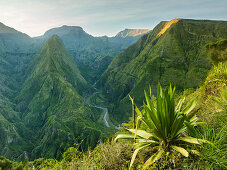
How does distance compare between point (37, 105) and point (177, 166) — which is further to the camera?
point (37, 105)

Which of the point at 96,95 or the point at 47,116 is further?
the point at 96,95

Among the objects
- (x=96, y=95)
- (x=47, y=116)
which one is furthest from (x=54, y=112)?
(x=96, y=95)

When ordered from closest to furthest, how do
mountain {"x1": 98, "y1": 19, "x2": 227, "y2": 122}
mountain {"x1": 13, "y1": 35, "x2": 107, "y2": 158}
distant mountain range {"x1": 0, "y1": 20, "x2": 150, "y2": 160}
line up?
distant mountain range {"x1": 0, "y1": 20, "x2": 150, "y2": 160}
mountain {"x1": 13, "y1": 35, "x2": 107, "y2": 158}
mountain {"x1": 98, "y1": 19, "x2": 227, "y2": 122}

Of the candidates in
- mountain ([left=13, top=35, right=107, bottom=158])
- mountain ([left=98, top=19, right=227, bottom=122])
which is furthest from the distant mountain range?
mountain ([left=98, top=19, right=227, bottom=122])

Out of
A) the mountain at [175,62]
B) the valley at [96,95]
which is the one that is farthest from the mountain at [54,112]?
the mountain at [175,62]

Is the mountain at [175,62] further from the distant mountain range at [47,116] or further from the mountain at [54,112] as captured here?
the distant mountain range at [47,116]

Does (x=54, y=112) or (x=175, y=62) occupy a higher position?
(x=175, y=62)

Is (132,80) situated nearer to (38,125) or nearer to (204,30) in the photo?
(204,30)

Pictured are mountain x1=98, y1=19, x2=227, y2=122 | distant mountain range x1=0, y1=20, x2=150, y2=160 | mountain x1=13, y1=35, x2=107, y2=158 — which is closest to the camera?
distant mountain range x1=0, y1=20, x2=150, y2=160

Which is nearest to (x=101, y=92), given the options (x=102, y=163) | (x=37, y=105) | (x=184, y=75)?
(x=37, y=105)

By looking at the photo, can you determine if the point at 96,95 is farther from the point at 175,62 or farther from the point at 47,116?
the point at 175,62

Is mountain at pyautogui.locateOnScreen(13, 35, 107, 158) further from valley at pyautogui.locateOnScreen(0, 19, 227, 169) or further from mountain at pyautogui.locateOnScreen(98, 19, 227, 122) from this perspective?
mountain at pyautogui.locateOnScreen(98, 19, 227, 122)
